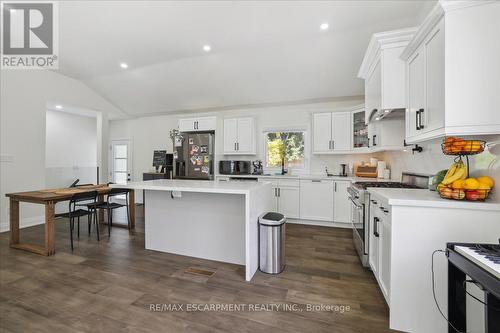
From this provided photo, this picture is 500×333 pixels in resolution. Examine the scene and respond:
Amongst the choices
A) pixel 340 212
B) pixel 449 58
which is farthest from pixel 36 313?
pixel 340 212

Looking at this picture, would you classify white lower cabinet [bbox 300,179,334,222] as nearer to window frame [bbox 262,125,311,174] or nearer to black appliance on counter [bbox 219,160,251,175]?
window frame [bbox 262,125,311,174]

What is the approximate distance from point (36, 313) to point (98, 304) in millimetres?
452

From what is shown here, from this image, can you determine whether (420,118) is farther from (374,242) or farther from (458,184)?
(374,242)

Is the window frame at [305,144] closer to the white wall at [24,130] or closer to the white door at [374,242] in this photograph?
the white door at [374,242]

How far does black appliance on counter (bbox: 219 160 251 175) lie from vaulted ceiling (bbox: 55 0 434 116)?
1.44m

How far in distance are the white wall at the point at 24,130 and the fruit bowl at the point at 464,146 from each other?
6.32 m

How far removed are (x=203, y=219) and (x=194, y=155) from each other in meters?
2.67

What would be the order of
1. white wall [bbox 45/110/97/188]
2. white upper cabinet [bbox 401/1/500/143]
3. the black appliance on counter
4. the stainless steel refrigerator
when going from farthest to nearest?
white wall [bbox 45/110/97/188] < the stainless steel refrigerator < the black appliance on counter < white upper cabinet [bbox 401/1/500/143]

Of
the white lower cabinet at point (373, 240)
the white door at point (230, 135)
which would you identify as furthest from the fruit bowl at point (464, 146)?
the white door at point (230, 135)

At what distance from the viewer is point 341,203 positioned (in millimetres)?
4043

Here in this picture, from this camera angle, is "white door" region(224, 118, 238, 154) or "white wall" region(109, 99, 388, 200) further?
"white door" region(224, 118, 238, 154)

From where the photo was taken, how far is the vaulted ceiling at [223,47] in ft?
9.27

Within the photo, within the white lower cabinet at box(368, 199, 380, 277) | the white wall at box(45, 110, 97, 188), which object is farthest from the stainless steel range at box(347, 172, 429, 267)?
the white wall at box(45, 110, 97, 188)

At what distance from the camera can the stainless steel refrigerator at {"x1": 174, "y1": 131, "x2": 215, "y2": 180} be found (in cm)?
511
